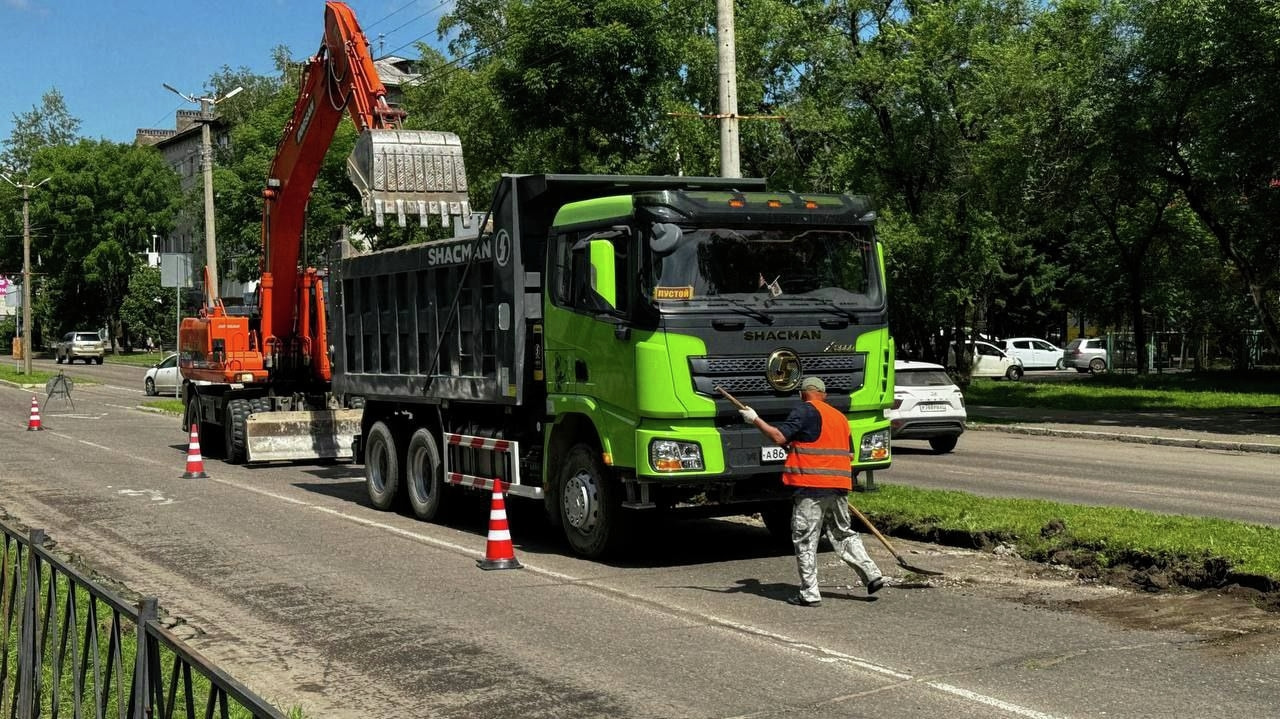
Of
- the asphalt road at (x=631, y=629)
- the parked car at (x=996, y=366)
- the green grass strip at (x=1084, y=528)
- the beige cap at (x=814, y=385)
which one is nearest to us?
the asphalt road at (x=631, y=629)

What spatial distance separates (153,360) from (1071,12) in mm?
63567

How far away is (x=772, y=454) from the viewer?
11.1m

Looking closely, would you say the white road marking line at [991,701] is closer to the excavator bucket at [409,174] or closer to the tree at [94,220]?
the excavator bucket at [409,174]

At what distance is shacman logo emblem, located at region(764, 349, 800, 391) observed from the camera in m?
11.1

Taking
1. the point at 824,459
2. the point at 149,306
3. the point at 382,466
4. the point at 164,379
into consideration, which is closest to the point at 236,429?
the point at 382,466

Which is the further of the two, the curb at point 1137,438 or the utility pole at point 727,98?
the curb at point 1137,438

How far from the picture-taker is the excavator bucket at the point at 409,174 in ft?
55.0

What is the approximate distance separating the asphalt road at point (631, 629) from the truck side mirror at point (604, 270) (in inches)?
90.1

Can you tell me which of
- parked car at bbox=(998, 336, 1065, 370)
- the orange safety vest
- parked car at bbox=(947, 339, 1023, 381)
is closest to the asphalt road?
the orange safety vest

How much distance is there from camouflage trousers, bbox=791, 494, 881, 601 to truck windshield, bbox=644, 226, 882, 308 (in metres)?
2.06

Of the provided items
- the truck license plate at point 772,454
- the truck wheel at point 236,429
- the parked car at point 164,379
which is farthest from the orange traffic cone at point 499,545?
the parked car at point 164,379

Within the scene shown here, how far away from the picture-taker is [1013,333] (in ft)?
241

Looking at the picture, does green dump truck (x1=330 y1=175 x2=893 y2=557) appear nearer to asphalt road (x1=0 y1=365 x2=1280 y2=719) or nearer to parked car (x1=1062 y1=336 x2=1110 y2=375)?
asphalt road (x1=0 y1=365 x2=1280 y2=719)

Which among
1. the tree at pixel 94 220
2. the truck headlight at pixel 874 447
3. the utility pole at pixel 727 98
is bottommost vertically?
the truck headlight at pixel 874 447
